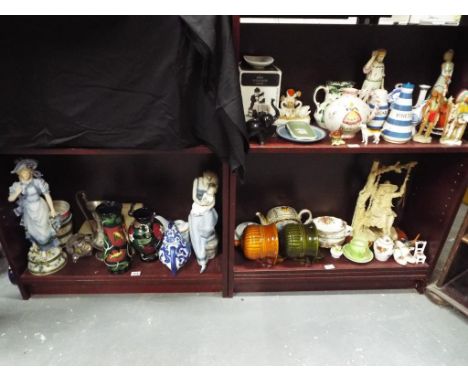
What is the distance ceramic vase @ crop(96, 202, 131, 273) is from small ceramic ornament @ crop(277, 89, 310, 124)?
736mm

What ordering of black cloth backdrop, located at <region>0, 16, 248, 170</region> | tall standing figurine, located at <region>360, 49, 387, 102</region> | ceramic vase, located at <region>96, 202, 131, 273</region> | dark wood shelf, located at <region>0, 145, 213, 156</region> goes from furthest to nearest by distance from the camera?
ceramic vase, located at <region>96, 202, 131, 273</region> < tall standing figurine, located at <region>360, 49, 387, 102</region> < dark wood shelf, located at <region>0, 145, 213, 156</region> < black cloth backdrop, located at <region>0, 16, 248, 170</region>

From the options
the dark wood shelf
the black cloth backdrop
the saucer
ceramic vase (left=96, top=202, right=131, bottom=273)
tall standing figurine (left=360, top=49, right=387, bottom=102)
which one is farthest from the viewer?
the saucer

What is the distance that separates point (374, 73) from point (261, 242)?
0.76m

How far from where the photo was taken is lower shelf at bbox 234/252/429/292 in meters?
1.45

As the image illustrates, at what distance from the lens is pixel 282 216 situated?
1.52m

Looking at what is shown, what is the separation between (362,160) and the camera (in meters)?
1.51

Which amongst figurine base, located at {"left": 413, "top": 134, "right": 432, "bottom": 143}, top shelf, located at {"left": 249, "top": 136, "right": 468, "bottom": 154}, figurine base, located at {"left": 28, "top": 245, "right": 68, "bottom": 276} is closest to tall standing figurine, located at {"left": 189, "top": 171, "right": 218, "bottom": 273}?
top shelf, located at {"left": 249, "top": 136, "right": 468, "bottom": 154}

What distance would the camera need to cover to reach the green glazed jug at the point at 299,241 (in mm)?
1404

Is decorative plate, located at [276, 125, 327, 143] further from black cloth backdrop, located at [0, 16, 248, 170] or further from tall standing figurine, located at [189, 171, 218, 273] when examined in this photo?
tall standing figurine, located at [189, 171, 218, 273]

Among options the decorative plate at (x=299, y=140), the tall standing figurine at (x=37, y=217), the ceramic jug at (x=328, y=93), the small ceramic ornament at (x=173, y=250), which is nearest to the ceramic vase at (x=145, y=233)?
the small ceramic ornament at (x=173, y=250)

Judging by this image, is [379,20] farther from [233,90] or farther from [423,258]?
[423,258]

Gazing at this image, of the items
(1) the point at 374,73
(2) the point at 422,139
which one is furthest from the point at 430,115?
(1) the point at 374,73

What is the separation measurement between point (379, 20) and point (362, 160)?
1.79 feet

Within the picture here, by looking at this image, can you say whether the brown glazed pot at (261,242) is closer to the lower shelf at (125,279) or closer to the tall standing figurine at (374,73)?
the lower shelf at (125,279)
